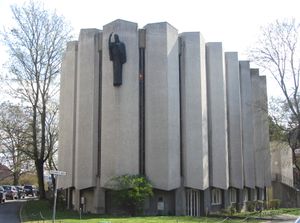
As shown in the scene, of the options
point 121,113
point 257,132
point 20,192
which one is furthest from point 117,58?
point 20,192

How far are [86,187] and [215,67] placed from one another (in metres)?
14.1

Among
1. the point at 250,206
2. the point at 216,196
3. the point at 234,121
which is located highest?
the point at 234,121

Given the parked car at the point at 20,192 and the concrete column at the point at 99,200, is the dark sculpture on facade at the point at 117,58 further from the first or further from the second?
the parked car at the point at 20,192

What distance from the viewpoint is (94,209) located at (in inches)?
1375

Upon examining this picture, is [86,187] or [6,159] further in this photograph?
[6,159]

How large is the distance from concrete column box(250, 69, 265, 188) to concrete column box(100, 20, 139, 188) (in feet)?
47.2

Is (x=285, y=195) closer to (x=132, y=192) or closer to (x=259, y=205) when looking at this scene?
(x=259, y=205)

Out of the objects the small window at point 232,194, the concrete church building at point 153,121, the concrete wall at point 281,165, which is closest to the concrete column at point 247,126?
the small window at point 232,194

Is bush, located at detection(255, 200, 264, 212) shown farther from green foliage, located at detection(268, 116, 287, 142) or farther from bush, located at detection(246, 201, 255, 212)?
green foliage, located at detection(268, 116, 287, 142)

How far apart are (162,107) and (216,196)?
9.46m

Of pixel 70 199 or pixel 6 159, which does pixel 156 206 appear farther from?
pixel 6 159

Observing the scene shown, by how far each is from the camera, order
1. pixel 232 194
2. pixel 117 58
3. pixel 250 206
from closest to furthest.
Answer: pixel 117 58, pixel 232 194, pixel 250 206

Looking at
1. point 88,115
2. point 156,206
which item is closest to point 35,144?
point 88,115

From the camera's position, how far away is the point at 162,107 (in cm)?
3481
